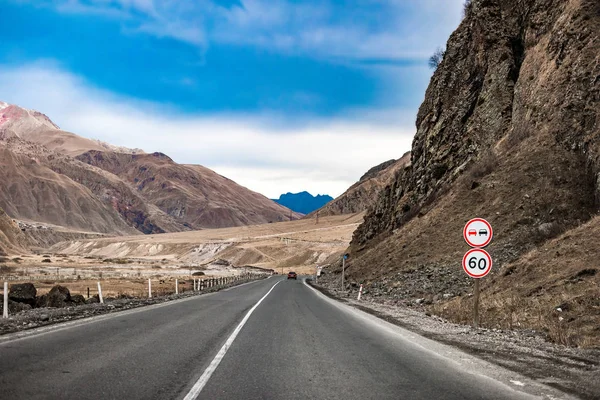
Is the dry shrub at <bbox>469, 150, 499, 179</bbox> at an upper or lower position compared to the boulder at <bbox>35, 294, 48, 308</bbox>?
upper

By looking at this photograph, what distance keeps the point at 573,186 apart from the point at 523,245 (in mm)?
5204

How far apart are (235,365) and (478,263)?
7.42 meters

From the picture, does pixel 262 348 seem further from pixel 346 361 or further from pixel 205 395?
pixel 205 395

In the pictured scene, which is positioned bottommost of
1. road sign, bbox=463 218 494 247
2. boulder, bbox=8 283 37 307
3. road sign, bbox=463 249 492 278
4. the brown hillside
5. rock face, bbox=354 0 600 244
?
boulder, bbox=8 283 37 307

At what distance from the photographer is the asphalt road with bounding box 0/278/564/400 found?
671 centimetres

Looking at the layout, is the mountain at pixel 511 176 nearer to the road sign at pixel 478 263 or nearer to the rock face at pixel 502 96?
the rock face at pixel 502 96

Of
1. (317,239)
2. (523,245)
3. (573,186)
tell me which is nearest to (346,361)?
(523,245)

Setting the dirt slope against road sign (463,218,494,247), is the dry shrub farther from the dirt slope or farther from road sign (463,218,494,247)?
the dirt slope

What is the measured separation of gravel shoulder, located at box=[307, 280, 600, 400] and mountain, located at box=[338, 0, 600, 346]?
2.89ft

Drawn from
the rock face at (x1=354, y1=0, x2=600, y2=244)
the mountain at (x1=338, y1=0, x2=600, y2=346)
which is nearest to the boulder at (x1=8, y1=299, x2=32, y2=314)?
the mountain at (x1=338, y1=0, x2=600, y2=346)

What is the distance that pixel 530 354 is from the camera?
9.61 metres

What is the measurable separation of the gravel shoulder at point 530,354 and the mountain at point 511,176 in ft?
2.89

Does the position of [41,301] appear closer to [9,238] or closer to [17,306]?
[17,306]

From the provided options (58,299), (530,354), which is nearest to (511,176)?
(530,354)
